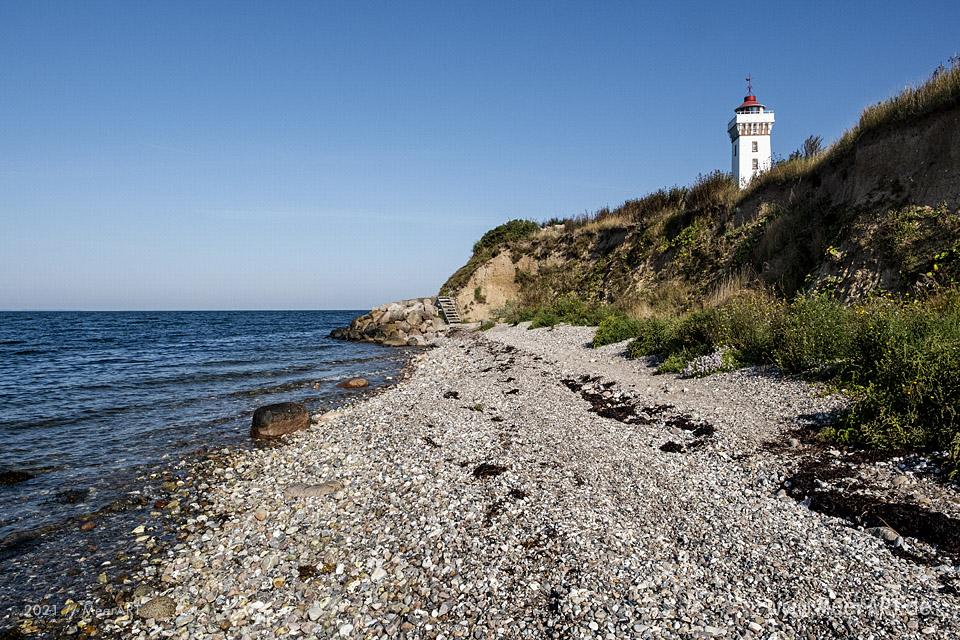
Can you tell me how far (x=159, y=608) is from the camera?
541 centimetres

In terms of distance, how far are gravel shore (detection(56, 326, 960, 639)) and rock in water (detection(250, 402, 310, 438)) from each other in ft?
6.04

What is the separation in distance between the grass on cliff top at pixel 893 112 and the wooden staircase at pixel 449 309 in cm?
2495

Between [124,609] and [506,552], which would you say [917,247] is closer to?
[506,552]

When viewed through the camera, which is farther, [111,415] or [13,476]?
[111,415]

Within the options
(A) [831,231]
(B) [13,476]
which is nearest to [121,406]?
(B) [13,476]

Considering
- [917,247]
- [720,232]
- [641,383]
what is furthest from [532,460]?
[720,232]

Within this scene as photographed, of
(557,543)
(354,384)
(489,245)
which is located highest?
(489,245)

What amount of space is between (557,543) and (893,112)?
20.0 meters

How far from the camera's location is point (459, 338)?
34.1 meters

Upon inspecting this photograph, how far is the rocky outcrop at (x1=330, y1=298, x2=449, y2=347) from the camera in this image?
130 feet

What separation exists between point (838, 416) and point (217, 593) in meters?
8.70

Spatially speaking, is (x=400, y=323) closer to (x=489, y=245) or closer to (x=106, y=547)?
(x=489, y=245)

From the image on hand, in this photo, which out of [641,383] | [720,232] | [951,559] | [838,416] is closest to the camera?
[951,559]

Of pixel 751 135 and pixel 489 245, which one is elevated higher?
pixel 751 135
